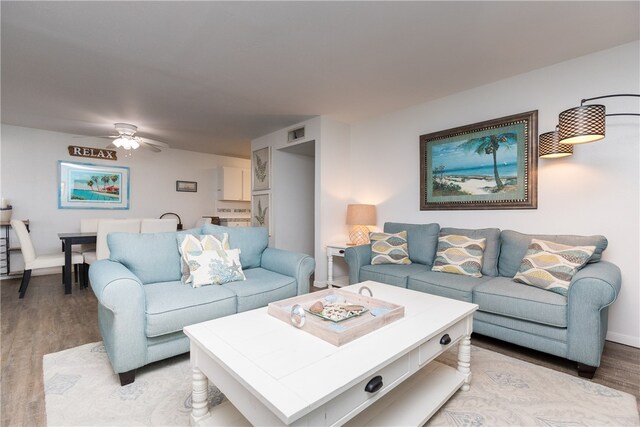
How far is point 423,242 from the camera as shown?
3.18 meters

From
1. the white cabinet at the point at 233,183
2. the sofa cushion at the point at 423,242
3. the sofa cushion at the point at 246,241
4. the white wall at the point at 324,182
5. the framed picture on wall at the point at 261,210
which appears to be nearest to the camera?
the sofa cushion at the point at 246,241

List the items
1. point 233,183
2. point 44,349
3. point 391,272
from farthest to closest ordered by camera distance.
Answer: point 233,183 < point 391,272 < point 44,349

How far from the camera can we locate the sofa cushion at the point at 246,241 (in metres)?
2.76

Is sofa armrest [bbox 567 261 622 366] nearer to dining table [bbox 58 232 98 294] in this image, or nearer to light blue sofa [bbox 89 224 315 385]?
light blue sofa [bbox 89 224 315 385]

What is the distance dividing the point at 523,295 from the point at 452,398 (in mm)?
928

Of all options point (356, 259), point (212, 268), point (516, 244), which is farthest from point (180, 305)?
point (516, 244)

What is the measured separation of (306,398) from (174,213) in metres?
5.91

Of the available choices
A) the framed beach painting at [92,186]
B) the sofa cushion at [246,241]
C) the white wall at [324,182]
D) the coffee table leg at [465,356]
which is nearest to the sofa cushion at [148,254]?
the sofa cushion at [246,241]

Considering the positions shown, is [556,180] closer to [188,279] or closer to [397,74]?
[397,74]

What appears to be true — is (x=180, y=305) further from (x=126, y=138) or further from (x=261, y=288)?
(x=126, y=138)

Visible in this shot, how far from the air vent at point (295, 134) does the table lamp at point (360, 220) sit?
1293mm

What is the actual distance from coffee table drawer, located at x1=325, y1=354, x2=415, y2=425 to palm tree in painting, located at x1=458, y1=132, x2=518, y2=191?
2444 millimetres

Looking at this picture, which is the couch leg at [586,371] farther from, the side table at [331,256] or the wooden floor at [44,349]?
the side table at [331,256]

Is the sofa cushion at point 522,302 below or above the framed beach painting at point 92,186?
below
